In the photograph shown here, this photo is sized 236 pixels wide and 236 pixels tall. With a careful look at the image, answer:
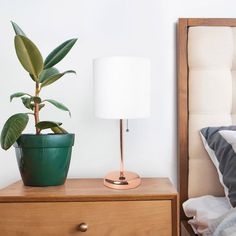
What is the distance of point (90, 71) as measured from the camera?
1.49 metres

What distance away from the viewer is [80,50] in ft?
4.89

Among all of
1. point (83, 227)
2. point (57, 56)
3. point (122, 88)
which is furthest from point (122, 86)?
point (83, 227)

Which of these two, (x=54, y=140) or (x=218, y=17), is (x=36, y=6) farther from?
(x=218, y=17)

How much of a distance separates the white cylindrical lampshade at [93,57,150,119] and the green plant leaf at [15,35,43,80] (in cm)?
21

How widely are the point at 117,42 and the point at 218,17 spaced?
1.57 ft

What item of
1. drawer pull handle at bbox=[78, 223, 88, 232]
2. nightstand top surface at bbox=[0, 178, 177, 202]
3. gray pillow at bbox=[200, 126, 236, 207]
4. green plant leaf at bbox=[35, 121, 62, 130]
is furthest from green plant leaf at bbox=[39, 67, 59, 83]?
gray pillow at bbox=[200, 126, 236, 207]

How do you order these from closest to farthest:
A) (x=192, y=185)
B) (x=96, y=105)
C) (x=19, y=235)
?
(x=19, y=235), (x=96, y=105), (x=192, y=185)

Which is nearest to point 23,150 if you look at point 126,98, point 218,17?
point 126,98

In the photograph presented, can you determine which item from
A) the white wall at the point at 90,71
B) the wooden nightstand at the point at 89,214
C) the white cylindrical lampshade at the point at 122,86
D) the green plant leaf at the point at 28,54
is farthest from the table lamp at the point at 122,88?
the white wall at the point at 90,71

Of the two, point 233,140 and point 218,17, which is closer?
point 233,140

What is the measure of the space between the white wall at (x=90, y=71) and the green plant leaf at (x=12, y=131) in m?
0.39

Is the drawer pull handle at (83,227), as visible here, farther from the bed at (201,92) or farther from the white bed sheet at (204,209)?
the bed at (201,92)

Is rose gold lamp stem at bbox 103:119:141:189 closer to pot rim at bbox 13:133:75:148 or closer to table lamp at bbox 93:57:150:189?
table lamp at bbox 93:57:150:189

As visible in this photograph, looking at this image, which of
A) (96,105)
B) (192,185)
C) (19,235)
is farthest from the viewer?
(192,185)
